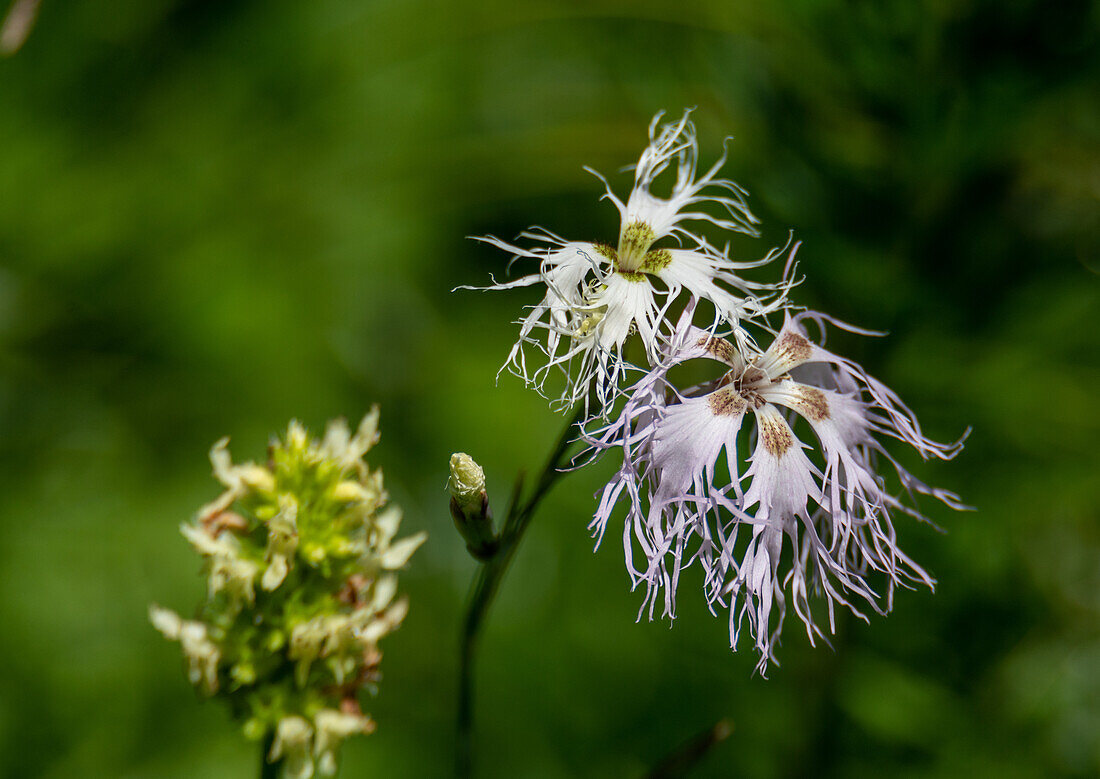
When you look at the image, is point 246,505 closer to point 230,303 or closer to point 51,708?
point 51,708

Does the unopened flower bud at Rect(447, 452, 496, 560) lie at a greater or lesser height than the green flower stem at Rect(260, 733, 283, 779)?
greater

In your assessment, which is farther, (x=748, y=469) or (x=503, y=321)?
(x=503, y=321)

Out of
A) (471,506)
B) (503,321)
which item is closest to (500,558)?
(471,506)

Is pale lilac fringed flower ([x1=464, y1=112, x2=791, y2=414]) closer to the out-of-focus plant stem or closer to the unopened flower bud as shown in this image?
the unopened flower bud

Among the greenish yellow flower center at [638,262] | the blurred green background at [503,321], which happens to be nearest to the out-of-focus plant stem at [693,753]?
the greenish yellow flower center at [638,262]

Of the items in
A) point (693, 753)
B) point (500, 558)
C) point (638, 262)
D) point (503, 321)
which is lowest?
point (503, 321)

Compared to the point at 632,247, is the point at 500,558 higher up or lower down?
lower down

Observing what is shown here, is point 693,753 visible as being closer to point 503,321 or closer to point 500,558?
point 500,558

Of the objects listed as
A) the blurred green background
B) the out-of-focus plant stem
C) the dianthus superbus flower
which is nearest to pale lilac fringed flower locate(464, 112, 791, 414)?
the dianthus superbus flower
